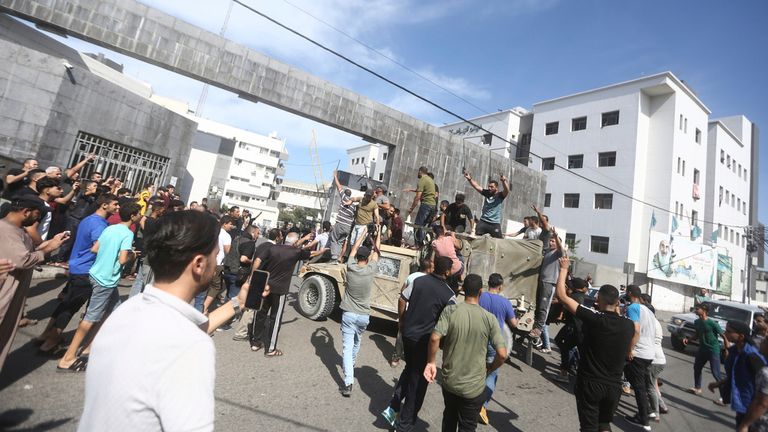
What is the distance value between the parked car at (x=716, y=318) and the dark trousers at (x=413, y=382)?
12001mm

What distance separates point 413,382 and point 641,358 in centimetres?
381

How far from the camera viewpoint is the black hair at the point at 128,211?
421 cm

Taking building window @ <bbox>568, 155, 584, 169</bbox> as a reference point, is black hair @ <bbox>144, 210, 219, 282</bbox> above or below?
below

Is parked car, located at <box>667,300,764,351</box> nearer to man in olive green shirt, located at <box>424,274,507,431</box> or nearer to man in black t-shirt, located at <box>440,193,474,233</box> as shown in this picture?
man in black t-shirt, located at <box>440,193,474,233</box>

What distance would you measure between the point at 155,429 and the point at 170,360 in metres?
0.19

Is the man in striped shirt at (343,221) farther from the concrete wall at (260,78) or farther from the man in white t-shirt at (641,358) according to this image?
the man in white t-shirt at (641,358)

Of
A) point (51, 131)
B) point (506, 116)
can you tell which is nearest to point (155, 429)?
point (51, 131)

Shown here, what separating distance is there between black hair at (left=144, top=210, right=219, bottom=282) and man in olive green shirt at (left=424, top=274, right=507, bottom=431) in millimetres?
2479

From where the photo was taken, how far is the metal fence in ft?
33.3

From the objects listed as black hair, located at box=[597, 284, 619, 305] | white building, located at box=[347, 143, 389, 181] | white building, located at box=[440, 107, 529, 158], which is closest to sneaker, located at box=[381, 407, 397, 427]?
black hair, located at box=[597, 284, 619, 305]

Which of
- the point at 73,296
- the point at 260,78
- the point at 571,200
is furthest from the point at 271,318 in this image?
the point at 571,200

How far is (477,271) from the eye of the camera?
22.7 feet

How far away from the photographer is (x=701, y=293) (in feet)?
90.1

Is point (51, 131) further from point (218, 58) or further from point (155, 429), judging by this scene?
point (155, 429)
